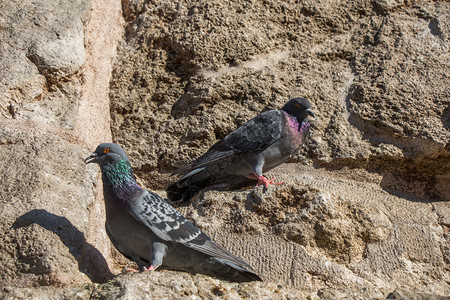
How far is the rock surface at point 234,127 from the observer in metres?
3.81

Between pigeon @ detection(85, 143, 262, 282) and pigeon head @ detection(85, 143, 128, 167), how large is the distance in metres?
0.10

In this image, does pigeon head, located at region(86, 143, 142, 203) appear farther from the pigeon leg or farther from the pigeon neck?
the pigeon leg

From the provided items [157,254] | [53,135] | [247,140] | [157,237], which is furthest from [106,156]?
[247,140]

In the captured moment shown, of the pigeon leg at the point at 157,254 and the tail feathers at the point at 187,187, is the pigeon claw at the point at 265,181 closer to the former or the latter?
the tail feathers at the point at 187,187

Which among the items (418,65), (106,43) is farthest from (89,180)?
(418,65)

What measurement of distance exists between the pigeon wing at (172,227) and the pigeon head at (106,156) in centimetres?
35

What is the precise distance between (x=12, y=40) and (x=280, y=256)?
2722mm

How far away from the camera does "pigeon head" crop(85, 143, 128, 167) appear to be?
417cm

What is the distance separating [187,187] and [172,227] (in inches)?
35.3

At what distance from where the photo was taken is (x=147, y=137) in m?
4.97

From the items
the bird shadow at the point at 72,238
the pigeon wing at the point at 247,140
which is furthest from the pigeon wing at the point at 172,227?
the pigeon wing at the point at 247,140

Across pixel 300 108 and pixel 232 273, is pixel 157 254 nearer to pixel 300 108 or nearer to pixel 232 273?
pixel 232 273

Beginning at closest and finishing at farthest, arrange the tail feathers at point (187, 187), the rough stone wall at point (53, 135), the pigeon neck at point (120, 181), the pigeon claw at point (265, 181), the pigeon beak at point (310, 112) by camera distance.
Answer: the rough stone wall at point (53, 135)
the pigeon neck at point (120, 181)
the pigeon claw at point (265, 181)
the pigeon beak at point (310, 112)
the tail feathers at point (187, 187)

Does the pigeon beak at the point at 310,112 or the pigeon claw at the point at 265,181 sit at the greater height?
the pigeon beak at the point at 310,112
